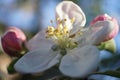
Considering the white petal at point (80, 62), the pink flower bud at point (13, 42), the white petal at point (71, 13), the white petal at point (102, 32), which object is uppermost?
the white petal at point (71, 13)

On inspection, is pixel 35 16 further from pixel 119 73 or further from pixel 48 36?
pixel 119 73

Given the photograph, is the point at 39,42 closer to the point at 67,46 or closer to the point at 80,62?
the point at 67,46

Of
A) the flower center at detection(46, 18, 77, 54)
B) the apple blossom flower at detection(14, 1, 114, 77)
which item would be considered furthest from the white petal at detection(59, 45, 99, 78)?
the flower center at detection(46, 18, 77, 54)

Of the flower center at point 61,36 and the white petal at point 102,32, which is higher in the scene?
the flower center at point 61,36

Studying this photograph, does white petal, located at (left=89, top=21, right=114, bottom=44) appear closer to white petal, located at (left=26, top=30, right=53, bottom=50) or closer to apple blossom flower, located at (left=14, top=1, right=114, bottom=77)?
apple blossom flower, located at (left=14, top=1, right=114, bottom=77)

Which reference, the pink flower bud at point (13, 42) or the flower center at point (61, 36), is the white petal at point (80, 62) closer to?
the flower center at point (61, 36)

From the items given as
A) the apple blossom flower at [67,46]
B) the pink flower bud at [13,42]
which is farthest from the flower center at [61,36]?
the pink flower bud at [13,42]

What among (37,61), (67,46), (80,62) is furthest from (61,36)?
(80,62)
